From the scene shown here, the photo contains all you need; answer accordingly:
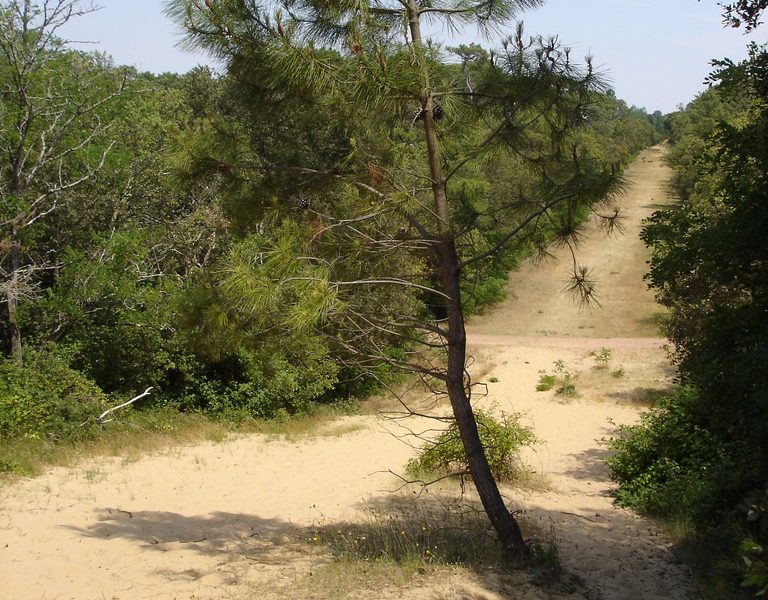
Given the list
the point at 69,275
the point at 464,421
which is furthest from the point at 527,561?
the point at 69,275

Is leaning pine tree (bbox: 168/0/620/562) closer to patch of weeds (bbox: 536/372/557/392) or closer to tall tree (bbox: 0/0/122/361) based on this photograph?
tall tree (bbox: 0/0/122/361)

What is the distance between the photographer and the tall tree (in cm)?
1133

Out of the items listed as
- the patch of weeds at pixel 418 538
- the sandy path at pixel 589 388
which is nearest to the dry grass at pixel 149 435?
the sandy path at pixel 589 388

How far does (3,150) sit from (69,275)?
2.37 m

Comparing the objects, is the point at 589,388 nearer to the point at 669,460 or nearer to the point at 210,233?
the point at 669,460

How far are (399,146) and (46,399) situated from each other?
25.9 ft

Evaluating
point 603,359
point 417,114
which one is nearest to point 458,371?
point 417,114

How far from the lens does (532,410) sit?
15602 millimetres

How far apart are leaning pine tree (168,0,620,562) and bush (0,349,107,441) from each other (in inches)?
263

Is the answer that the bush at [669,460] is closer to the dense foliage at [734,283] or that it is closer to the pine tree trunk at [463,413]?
the dense foliage at [734,283]

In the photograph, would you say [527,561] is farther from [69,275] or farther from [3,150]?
[3,150]

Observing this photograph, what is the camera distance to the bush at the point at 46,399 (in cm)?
1066

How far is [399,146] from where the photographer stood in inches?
252

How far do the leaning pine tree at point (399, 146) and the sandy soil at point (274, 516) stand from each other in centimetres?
72
